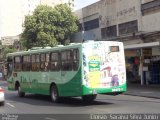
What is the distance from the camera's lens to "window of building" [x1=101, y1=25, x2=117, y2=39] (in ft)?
120

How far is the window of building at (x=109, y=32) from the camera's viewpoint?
120ft

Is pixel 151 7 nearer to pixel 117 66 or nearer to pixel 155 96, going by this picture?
pixel 155 96

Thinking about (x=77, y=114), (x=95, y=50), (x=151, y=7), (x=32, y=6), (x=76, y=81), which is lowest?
(x=77, y=114)

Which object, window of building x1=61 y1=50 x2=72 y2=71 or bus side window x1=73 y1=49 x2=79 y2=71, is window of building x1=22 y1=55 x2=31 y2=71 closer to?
window of building x1=61 y1=50 x2=72 y2=71

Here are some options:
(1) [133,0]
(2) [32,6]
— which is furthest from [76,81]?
(2) [32,6]

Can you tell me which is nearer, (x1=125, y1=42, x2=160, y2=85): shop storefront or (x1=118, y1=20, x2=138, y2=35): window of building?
(x1=125, y1=42, x2=160, y2=85): shop storefront

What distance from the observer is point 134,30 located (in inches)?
1321

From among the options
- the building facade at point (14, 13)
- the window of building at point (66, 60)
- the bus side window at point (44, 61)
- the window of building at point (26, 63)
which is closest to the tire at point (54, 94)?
the bus side window at point (44, 61)

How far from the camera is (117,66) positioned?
1948cm

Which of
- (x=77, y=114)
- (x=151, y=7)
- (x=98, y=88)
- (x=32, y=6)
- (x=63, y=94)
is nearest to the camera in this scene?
(x=77, y=114)

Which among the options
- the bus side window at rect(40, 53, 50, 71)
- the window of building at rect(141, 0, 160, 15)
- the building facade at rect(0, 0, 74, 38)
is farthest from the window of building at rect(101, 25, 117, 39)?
the building facade at rect(0, 0, 74, 38)

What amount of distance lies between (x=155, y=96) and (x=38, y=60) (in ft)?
22.5

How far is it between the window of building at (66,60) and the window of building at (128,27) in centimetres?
1422

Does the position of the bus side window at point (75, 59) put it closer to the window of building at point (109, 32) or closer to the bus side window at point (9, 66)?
the bus side window at point (9, 66)
